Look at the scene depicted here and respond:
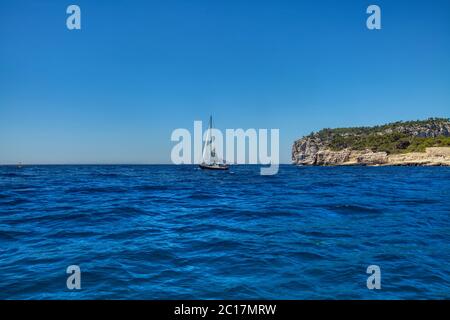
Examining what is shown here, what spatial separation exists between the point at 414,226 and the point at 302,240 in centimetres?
667

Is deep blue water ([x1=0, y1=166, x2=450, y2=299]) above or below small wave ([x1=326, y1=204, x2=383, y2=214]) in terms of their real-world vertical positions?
below

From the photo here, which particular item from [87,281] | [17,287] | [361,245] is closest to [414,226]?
[361,245]

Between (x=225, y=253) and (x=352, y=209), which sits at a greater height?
(x=352, y=209)

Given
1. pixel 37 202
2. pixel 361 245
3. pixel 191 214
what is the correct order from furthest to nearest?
pixel 37 202 → pixel 191 214 → pixel 361 245

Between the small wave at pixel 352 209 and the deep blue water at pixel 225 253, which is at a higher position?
the small wave at pixel 352 209

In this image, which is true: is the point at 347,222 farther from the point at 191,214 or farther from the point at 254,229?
the point at 191,214

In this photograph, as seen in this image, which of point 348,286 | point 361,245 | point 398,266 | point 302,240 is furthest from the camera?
point 302,240

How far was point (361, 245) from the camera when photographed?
11.8m

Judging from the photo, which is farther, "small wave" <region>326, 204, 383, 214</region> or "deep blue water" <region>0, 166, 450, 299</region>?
"small wave" <region>326, 204, 383, 214</region>

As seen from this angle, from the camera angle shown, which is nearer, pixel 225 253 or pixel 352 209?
pixel 225 253

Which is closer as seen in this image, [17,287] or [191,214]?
[17,287]

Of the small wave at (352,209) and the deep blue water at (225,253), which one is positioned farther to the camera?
the small wave at (352,209)
